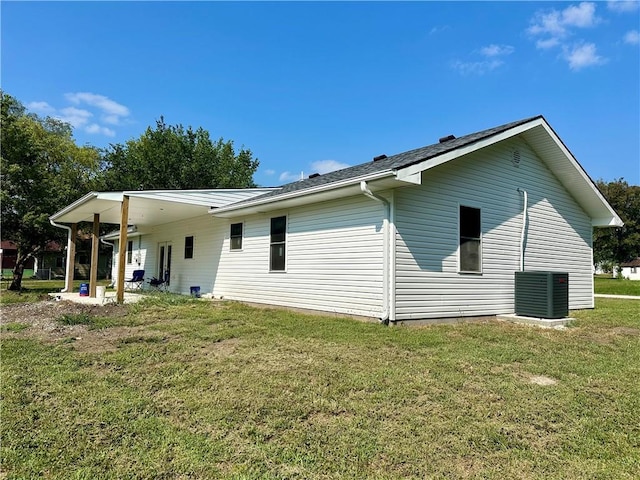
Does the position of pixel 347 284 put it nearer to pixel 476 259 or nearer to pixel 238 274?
pixel 476 259

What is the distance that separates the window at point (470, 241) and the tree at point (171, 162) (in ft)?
83.5

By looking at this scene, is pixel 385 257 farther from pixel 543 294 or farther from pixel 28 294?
pixel 28 294

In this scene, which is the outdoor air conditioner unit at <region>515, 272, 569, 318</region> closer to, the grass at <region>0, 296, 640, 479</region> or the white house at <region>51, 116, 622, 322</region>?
the white house at <region>51, 116, 622, 322</region>

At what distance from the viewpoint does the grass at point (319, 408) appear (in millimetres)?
2633

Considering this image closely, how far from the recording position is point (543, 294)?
8414 millimetres

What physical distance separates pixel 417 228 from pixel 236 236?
6107 mm

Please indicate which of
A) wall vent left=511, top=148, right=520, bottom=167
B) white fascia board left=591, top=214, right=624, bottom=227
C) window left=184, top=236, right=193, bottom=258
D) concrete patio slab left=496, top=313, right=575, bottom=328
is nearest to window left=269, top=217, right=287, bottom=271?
concrete patio slab left=496, top=313, right=575, bottom=328

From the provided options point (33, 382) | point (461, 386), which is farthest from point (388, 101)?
point (33, 382)

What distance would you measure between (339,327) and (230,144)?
2949cm

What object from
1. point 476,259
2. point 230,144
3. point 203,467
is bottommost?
point 203,467

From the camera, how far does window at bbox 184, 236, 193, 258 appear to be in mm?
14737

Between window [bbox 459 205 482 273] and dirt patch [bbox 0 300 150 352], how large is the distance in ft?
21.1

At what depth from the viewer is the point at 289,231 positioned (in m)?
9.95

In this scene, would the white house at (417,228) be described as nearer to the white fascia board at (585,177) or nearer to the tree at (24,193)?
the white fascia board at (585,177)
